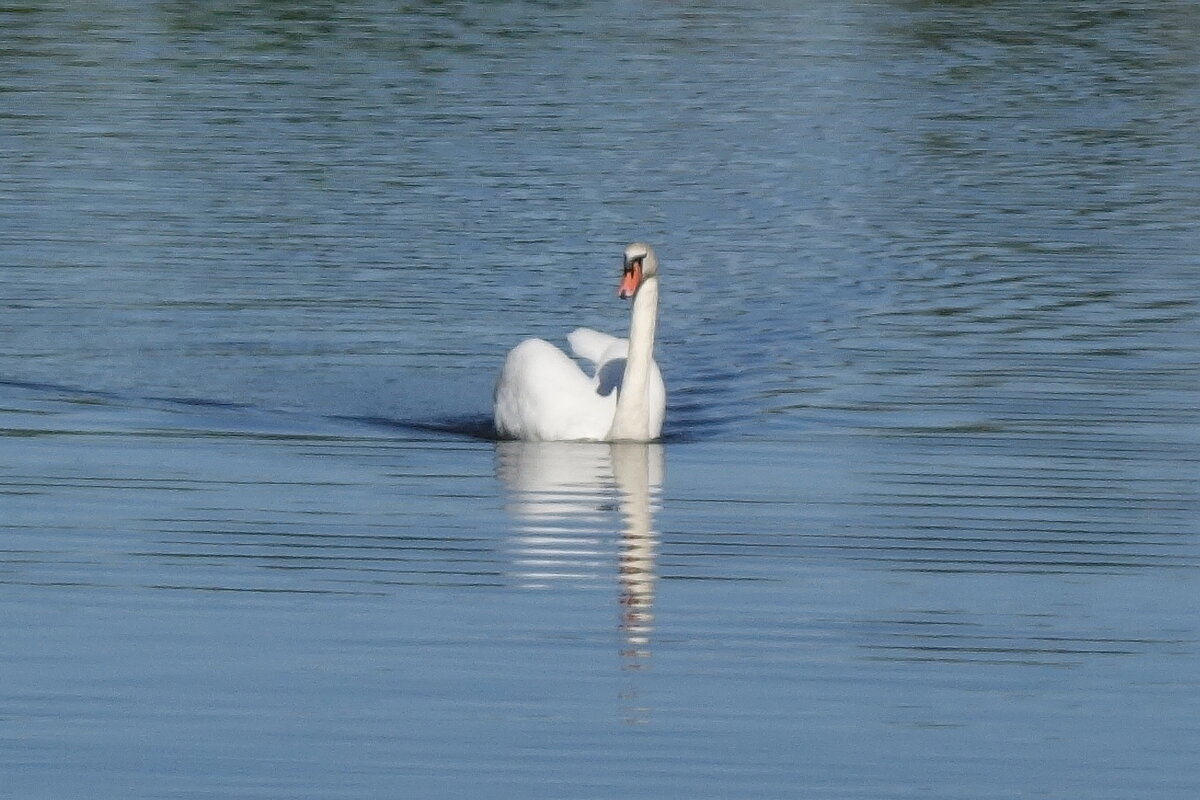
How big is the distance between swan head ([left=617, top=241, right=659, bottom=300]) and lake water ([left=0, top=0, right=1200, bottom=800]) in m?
0.86

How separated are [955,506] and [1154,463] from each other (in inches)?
57.8

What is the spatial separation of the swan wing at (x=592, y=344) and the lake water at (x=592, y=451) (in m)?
0.56

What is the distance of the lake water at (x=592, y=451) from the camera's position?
923 centimetres

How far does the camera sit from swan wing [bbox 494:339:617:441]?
1504 cm

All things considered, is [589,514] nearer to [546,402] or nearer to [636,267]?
[546,402]

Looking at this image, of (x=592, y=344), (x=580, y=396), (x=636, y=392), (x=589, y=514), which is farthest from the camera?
(x=592, y=344)

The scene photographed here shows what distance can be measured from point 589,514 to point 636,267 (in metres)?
2.96

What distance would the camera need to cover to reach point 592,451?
48.9 feet

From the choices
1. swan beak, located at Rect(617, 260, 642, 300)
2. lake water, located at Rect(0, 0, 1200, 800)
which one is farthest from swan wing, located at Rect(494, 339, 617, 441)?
swan beak, located at Rect(617, 260, 642, 300)

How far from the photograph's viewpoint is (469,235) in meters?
22.3

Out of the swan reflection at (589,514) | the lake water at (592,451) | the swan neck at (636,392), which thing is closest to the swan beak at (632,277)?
the swan neck at (636,392)

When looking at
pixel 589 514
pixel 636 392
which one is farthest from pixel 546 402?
pixel 589 514

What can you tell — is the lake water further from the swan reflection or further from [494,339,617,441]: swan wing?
[494,339,617,441]: swan wing

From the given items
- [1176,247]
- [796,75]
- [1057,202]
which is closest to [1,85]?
[796,75]
